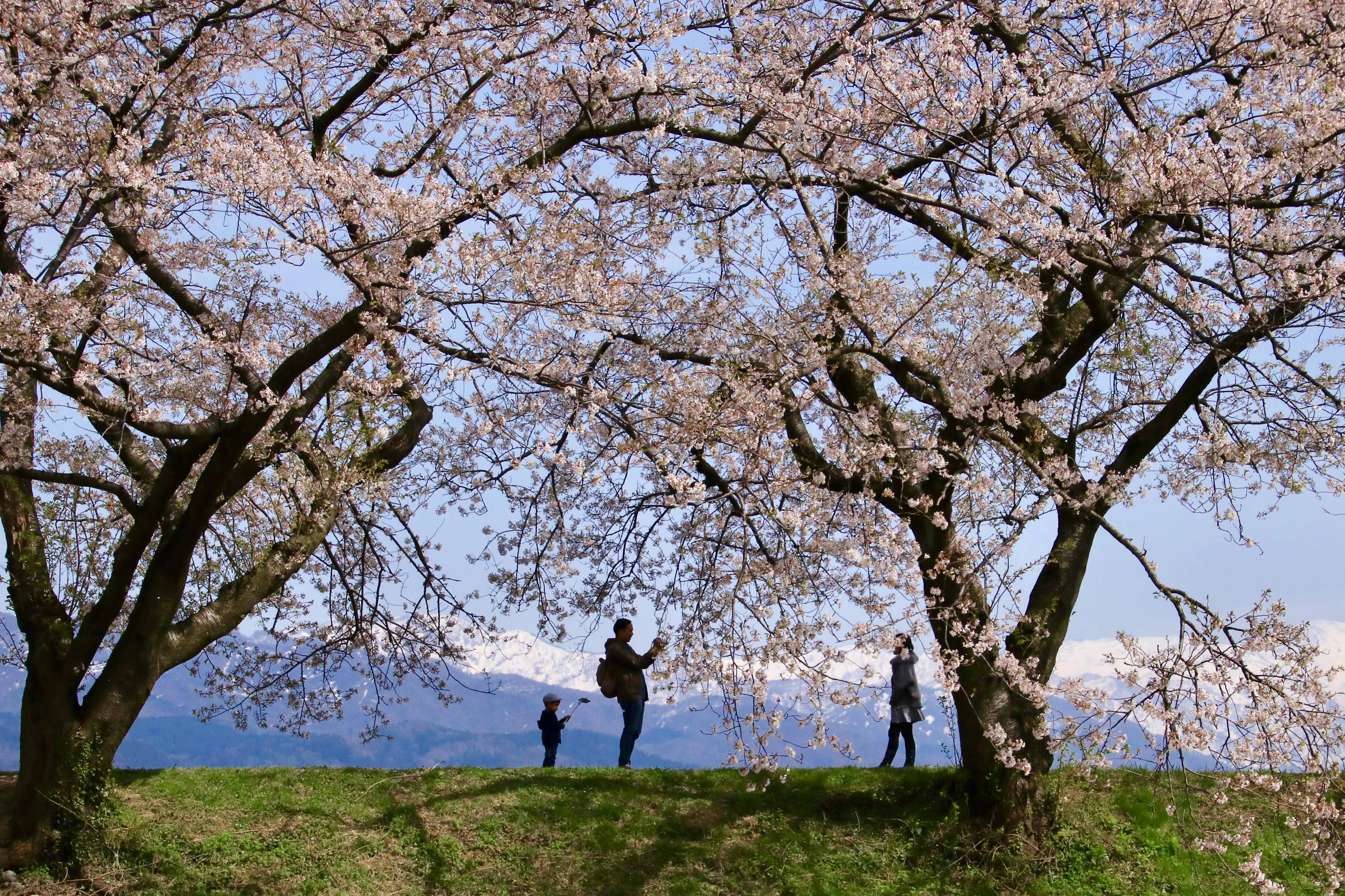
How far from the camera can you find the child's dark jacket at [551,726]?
11.3 meters

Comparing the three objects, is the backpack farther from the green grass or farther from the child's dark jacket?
the child's dark jacket

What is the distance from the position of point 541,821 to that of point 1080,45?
8.77 metres

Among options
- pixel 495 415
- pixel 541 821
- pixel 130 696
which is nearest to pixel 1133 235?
pixel 495 415

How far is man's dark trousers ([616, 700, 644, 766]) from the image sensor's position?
10016 millimetres

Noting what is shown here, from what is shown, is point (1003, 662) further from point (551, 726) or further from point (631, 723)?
point (551, 726)

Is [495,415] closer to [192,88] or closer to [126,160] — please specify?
[126,160]

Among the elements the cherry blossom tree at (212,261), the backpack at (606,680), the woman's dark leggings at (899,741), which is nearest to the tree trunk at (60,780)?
the cherry blossom tree at (212,261)

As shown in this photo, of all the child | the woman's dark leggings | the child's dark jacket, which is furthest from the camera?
the child's dark jacket

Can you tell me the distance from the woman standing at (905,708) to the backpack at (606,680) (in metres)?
2.94

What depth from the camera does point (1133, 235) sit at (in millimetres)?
8422

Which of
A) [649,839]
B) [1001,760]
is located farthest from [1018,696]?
[649,839]

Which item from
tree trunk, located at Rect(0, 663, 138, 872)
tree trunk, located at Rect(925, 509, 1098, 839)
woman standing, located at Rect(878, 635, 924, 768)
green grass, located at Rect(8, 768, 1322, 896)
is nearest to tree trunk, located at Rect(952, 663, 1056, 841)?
tree trunk, located at Rect(925, 509, 1098, 839)

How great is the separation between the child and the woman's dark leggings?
3.65m

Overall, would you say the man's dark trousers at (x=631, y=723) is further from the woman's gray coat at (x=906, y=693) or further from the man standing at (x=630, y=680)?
the woman's gray coat at (x=906, y=693)
